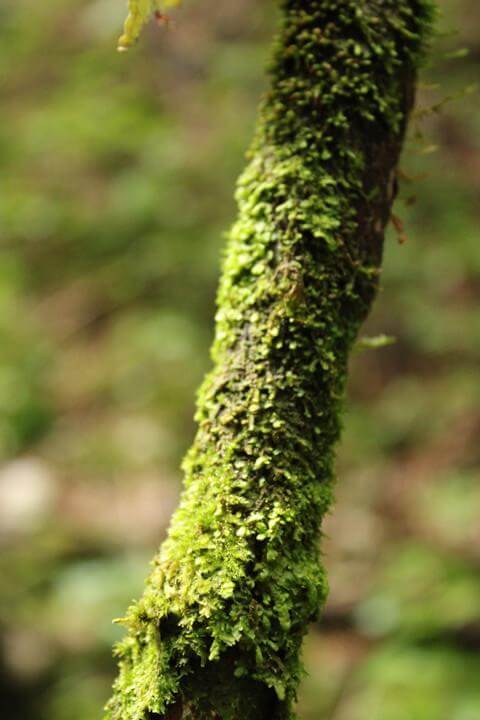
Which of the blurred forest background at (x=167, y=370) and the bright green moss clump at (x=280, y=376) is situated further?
the blurred forest background at (x=167, y=370)

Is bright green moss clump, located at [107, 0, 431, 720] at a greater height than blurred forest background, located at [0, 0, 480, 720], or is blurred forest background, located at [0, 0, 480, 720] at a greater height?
blurred forest background, located at [0, 0, 480, 720]

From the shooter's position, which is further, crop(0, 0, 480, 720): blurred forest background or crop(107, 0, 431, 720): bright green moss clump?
crop(0, 0, 480, 720): blurred forest background

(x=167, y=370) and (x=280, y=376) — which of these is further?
(x=167, y=370)

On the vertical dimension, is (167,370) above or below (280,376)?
above

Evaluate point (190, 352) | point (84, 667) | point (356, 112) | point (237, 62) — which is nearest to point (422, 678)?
point (84, 667)

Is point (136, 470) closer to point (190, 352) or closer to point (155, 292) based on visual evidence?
point (190, 352)
